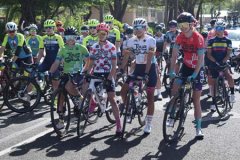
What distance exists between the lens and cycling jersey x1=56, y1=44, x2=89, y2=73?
827cm

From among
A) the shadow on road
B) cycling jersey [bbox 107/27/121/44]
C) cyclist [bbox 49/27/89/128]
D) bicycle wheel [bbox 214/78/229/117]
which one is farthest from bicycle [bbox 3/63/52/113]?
bicycle wheel [bbox 214/78/229/117]

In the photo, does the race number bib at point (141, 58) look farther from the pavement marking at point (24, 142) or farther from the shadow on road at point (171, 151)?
the pavement marking at point (24, 142)

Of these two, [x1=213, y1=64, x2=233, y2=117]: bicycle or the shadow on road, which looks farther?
[x1=213, y1=64, x2=233, y2=117]: bicycle

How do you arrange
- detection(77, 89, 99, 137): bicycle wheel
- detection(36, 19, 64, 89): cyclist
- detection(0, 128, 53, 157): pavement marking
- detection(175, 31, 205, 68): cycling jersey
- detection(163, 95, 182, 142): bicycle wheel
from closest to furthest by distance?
detection(0, 128, 53, 157): pavement marking
detection(163, 95, 182, 142): bicycle wheel
detection(175, 31, 205, 68): cycling jersey
detection(77, 89, 99, 137): bicycle wheel
detection(36, 19, 64, 89): cyclist

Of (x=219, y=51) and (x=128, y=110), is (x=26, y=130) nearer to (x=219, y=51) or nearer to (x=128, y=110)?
(x=128, y=110)

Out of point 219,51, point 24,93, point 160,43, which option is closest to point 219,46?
point 219,51

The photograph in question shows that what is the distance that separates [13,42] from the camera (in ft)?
35.3

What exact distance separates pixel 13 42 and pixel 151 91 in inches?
181

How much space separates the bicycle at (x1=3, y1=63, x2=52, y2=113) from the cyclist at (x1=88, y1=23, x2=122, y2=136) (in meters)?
2.30

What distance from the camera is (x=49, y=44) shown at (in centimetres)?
1055

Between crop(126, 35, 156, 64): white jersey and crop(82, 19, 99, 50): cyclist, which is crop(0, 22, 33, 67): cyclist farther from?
crop(126, 35, 156, 64): white jersey

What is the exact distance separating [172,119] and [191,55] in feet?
4.14

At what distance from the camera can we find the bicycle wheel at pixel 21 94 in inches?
372

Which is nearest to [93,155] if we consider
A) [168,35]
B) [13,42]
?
[13,42]
